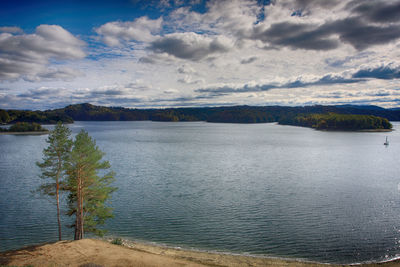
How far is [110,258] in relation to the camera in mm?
14242

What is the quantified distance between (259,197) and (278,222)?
6660 mm

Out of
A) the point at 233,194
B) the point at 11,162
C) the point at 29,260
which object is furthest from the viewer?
the point at 11,162

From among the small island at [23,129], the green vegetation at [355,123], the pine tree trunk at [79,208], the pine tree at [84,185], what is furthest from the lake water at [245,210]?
the green vegetation at [355,123]

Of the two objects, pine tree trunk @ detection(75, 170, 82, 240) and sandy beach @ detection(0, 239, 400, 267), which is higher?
pine tree trunk @ detection(75, 170, 82, 240)

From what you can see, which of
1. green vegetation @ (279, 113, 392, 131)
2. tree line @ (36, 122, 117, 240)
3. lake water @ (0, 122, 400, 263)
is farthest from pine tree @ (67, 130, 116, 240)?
green vegetation @ (279, 113, 392, 131)

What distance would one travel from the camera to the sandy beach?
13805 mm

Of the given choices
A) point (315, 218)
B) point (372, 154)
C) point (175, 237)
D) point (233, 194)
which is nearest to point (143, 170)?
point (233, 194)

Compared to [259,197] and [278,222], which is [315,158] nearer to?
[259,197]

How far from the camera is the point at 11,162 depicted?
48.6 m

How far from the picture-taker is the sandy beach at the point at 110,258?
13.8 metres

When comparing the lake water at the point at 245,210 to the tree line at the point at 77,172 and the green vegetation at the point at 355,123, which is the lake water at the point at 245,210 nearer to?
the tree line at the point at 77,172

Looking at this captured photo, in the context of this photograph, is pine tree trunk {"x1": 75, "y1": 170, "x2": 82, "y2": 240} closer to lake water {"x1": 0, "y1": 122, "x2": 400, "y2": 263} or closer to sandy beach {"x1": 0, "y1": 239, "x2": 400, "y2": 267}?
sandy beach {"x1": 0, "y1": 239, "x2": 400, "y2": 267}

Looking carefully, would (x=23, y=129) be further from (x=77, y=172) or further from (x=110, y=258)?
(x=110, y=258)

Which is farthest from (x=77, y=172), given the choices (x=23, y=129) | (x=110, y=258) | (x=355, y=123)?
(x=355, y=123)
